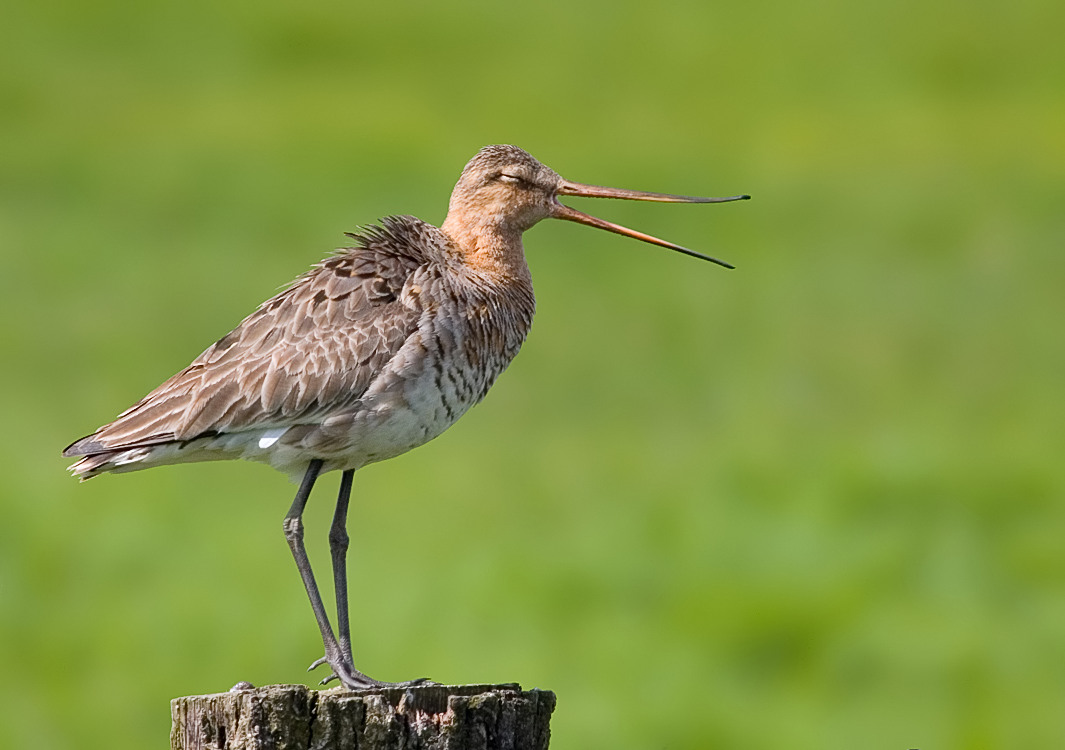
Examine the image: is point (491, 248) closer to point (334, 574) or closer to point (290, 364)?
point (290, 364)

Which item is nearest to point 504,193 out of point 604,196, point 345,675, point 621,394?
point 604,196

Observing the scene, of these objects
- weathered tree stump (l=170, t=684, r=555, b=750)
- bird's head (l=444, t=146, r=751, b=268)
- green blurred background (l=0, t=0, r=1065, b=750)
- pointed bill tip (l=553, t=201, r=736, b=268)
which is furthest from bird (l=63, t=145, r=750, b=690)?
green blurred background (l=0, t=0, r=1065, b=750)

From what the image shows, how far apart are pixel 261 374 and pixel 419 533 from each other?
39.3 feet

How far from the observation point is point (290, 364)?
780 centimetres

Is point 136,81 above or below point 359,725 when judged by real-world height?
above

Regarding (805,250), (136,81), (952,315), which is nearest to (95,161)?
(136,81)

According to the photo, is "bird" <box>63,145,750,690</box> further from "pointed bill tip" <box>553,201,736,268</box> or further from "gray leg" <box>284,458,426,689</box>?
"pointed bill tip" <box>553,201,736,268</box>

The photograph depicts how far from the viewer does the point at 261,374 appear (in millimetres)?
7820

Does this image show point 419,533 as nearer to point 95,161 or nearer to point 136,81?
point 95,161

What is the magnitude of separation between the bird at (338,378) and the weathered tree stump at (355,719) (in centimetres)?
137

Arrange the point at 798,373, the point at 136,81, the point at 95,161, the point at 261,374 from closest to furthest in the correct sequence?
the point at 261,374 < the point at 798,373 < the point at 95,161 < the point at 136,81

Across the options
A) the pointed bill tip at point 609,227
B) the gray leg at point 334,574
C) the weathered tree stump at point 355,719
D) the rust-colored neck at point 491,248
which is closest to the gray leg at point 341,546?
the gray leg at point 334,574

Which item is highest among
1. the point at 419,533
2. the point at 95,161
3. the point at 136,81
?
the point at 136,81

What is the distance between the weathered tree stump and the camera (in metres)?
5.98
